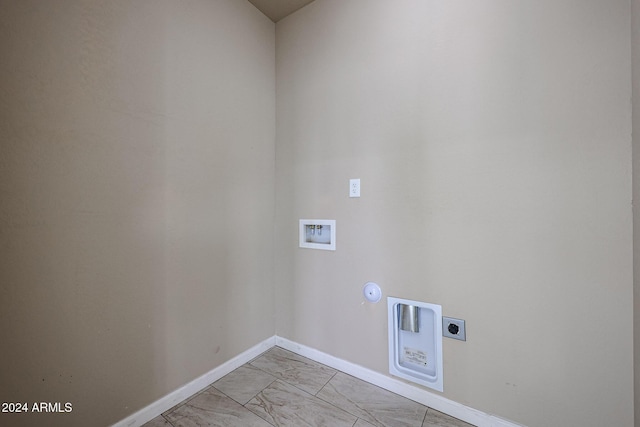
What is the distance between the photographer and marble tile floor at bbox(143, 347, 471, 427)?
123cm

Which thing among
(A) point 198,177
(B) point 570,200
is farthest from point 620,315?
(A) point 198,177

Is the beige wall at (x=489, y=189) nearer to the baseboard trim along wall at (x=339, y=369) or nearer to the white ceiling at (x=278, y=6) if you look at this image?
the baseboard trim along wall at (x=339, y=369)

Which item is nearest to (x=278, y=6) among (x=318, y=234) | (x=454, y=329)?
(x=318, y=234)

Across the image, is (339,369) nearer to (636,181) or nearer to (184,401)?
(184,401)

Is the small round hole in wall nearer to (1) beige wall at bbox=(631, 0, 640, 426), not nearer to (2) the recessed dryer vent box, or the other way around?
(2) the recessed dryer vent box

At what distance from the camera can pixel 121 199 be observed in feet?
3.83

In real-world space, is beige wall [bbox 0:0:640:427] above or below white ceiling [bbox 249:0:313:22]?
below

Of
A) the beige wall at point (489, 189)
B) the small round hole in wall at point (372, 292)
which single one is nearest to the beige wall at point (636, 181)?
the beige wall at point (489, 189)

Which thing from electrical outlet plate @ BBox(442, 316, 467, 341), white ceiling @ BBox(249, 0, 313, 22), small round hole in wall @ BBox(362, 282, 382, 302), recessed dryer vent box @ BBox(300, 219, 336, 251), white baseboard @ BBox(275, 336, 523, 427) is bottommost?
white baseboard @ BBox(275, 336, 523, 427)

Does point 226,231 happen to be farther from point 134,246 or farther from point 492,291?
point 492,291

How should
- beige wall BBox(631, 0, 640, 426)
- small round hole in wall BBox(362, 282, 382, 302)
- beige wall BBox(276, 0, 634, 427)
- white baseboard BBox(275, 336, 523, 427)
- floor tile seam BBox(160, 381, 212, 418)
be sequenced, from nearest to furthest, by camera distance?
1. beige wall BBox(631, 0, 640, 426)
2. beige wall BBox(276, 0, 634, 427)
3. white baseboard BBox(275, 336, 523, 427)
4. floor tile seam BBox(160, 381, 212, 418)
5. small round hole in wall BBox(362, 282, 382, 302)

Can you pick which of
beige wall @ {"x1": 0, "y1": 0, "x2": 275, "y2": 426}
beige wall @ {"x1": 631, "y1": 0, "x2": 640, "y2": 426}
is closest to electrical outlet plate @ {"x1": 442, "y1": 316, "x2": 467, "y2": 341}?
beige wall @ {"x1": 631, "y1": 0, "x2": 640, "y2": 426}

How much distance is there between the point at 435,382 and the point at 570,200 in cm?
106

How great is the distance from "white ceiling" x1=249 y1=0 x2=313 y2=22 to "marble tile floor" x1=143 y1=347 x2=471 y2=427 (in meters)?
2.52
